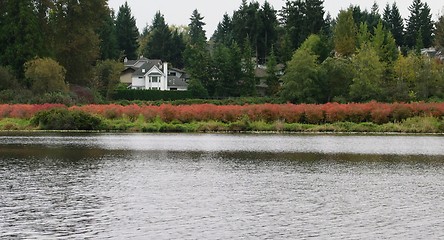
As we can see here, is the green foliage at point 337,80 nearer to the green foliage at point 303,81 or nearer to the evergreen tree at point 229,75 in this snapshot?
the green foliage at point 303,81

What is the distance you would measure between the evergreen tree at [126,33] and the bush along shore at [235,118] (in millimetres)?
87738

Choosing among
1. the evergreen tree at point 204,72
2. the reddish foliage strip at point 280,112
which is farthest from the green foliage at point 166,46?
the reddish foliage strip at point 280,112

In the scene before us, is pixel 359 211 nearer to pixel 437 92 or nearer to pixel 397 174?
pixel 397 174

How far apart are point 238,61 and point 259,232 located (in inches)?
3581

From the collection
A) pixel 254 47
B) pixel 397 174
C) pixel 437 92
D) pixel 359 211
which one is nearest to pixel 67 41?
pixel 437 92

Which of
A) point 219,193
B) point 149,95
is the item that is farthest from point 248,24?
point 219,193

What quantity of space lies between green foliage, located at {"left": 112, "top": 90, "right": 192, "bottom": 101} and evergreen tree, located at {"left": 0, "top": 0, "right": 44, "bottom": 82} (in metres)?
22.9

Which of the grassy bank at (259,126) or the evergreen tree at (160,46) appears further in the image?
the evergreen tree at (160,46)

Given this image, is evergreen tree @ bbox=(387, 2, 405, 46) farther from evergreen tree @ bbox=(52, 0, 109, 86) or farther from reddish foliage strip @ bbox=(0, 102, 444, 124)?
reddish foliage strip @ bbox=(0, 102, 444, 124)

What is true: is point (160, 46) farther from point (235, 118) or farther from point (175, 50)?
point (235, 118)

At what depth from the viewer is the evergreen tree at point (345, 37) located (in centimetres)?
11031

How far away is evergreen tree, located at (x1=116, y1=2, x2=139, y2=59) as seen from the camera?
154m

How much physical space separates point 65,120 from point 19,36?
24124 millimetres

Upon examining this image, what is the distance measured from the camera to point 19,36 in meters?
84.2
